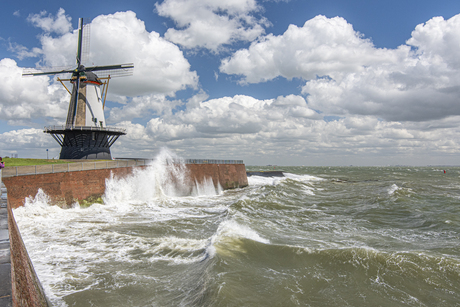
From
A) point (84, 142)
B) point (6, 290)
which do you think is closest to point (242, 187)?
point (84, 142)

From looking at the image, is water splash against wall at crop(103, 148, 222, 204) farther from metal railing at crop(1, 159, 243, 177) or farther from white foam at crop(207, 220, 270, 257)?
white foam at crop(207, 220, 270, 257)

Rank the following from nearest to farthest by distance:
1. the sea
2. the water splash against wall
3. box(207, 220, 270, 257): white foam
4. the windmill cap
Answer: the sea → box(207, 220, 270, 257): white foam → the water splash against wall → the windmill cap

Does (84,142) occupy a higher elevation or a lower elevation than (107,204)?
higher

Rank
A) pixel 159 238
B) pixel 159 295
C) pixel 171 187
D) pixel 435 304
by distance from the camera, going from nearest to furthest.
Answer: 1. pixel 435 304
2. pixel 159 295
3. pixel 159 238
4. pixel 171 187

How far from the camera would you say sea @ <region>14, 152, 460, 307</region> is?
20.4 ft

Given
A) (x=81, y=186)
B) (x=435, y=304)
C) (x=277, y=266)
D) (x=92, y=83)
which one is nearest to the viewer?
(x=435, y=304)

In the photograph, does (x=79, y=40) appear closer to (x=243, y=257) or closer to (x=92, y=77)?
(x=92, y=77)

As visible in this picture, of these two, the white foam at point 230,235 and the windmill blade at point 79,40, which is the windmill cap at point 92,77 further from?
the white foam at point 230,235

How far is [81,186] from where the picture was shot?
17516mm

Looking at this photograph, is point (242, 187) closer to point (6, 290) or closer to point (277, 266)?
point (277, 266)

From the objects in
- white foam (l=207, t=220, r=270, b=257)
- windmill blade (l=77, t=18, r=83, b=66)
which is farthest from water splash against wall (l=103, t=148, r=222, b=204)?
windmill blade (l=77, t=18, r=83, b=66)

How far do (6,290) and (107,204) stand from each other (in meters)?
Result: 17.5

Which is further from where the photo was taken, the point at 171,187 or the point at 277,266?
the point at 171,187

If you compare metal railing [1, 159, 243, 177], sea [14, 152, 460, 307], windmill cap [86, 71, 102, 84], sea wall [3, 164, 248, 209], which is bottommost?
sea [14, 152, 460, 307]
